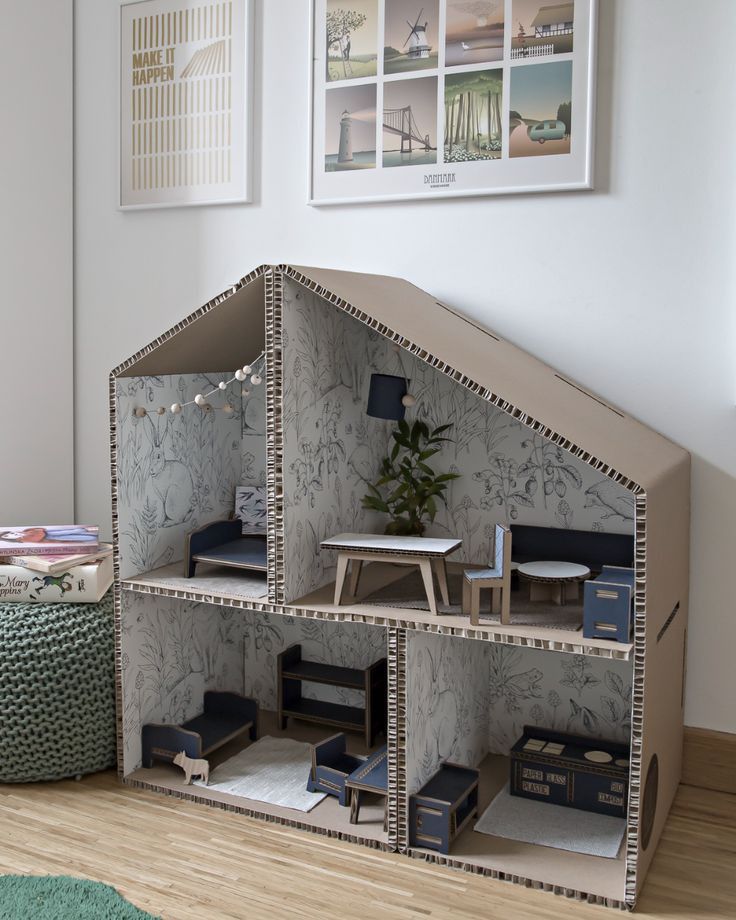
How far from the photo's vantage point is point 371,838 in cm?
191

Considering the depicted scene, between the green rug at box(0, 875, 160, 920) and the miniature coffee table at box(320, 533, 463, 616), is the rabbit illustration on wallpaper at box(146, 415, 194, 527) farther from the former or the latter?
the green rug at box(0, 875, 160, 920)

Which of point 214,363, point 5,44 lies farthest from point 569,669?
point 5,44

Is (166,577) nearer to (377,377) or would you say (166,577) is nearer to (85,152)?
(377,377)

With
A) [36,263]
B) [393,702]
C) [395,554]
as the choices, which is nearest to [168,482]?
[395,554]

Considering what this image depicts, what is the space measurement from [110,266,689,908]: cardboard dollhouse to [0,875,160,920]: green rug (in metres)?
0.40

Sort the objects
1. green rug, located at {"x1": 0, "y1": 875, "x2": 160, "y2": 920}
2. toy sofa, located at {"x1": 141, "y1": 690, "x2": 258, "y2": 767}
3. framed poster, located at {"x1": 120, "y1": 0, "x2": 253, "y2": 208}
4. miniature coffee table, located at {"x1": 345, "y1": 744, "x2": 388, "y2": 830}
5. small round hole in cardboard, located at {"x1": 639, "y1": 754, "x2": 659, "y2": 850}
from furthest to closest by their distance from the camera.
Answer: framed poster, located at {"x1": 120, "y1": 0, "x2": 253, "y2": 208} < toy sofa, located at {"x1": 141, "y1": 690, "x2": 258, "y2": 767} < miniature coffee table, located at {"x1": 345, "y1": 744, "x2": 388, "y2": 830} < small round hole in cardboard, located at {"x1": 639, "y1": 754, "x2": 659, "y2": 850} < green rug, located at {"x1": 0, "y1": 875, "x2": 160, "y2": 920}

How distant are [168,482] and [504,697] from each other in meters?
0.98

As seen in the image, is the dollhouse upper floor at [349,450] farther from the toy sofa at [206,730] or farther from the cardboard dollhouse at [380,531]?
the toy sofa at [206,730]

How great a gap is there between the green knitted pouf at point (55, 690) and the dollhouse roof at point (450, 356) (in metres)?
0.58

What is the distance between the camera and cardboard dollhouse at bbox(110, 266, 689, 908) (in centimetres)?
177

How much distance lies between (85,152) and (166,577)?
4.47 ft

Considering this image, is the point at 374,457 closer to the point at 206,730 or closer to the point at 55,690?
the point at 206,730

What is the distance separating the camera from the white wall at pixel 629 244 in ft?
6.64

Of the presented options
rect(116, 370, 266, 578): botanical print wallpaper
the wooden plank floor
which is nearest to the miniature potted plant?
rect(116, 370, 266, 578): botanical print wallpaper
